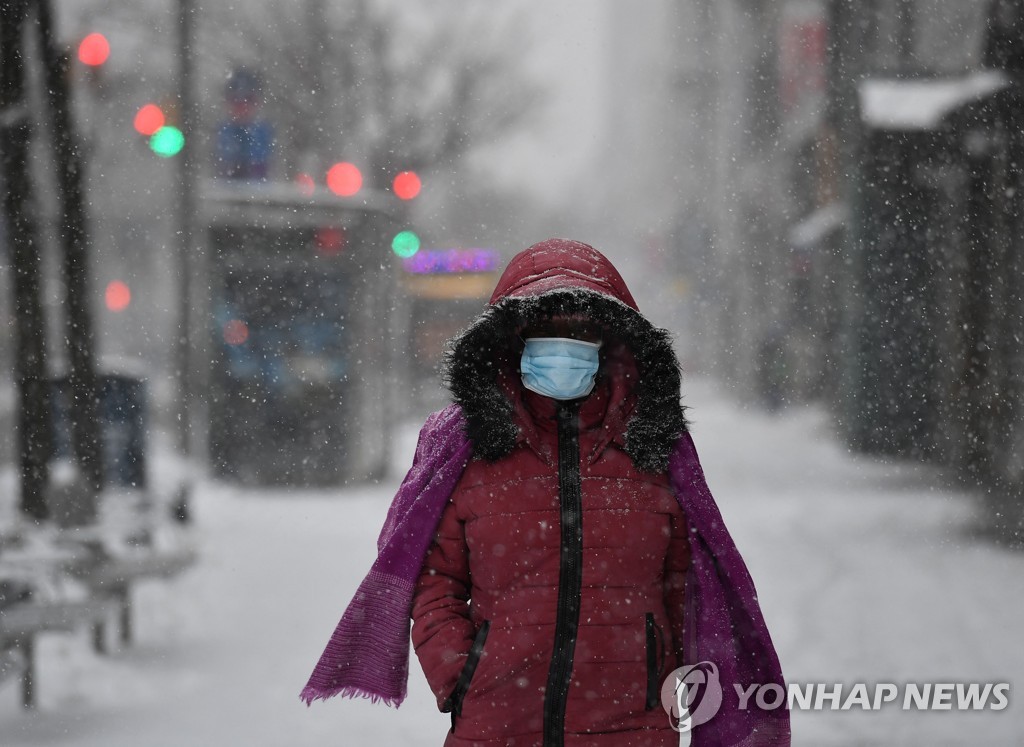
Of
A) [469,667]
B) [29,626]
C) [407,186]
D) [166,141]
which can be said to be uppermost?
[166,141]

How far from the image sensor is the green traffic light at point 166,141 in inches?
348

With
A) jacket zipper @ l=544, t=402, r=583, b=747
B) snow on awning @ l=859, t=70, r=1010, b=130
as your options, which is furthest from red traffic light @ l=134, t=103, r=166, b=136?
jacket zipper @ l=544, t=402, r=583, b=747

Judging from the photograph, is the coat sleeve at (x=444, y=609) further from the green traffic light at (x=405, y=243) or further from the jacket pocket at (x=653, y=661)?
the green traffic light at (x=405, y=243)

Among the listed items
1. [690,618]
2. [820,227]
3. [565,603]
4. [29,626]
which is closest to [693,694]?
[690,618]

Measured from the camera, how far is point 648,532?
236 centimetres

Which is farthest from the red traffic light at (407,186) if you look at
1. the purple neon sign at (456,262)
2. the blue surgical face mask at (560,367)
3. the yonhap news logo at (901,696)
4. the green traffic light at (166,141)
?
the blue surgical face mask at (560,367)

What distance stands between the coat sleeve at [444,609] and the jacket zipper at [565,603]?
0.64ft

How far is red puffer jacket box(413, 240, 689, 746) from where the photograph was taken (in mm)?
2299

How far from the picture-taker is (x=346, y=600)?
7.84 m

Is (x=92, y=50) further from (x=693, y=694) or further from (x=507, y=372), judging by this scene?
(x=693, y=694)

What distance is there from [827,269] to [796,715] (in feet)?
49.7

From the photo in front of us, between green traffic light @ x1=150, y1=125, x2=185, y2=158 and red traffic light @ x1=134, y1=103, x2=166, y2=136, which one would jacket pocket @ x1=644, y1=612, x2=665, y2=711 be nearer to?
green traffic light @ x1=150, y1=125, x2=185, y2=158

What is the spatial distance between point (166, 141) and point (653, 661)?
24.9 feet

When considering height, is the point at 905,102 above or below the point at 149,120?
above
